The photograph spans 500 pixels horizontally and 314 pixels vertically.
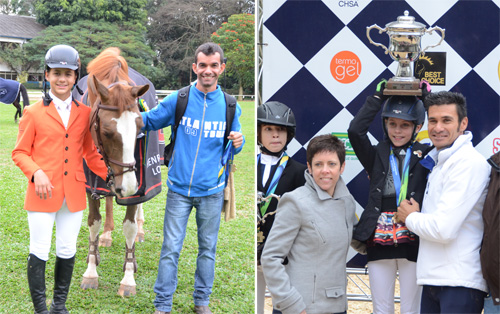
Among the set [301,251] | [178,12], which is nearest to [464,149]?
[301,251]

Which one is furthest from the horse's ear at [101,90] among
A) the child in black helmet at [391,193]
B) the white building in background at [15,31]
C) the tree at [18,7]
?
the tree at [18,7]

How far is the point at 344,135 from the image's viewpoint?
338cm

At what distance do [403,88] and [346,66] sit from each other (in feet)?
2.29

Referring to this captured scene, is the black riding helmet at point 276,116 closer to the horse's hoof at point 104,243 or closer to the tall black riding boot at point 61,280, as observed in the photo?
the tall black riding boot at point 61,280

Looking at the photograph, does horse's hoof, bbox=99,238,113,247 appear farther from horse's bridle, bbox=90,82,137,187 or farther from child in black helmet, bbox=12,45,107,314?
horse's bridle, bbox=90,82,137,187

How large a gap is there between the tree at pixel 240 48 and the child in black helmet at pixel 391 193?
23.4 ft

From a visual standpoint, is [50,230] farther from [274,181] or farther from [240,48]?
[240,48]

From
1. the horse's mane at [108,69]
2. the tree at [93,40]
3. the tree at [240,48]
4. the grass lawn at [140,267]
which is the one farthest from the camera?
the tree at [93,40]

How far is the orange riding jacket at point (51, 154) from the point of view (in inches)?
119

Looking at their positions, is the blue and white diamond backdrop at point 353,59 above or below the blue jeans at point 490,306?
above

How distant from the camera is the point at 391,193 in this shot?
105 inches

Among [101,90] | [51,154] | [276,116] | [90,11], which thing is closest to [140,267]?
[51,154]

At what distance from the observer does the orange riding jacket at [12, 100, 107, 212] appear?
3.03m

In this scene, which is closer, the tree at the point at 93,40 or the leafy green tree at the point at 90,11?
the tree at the point at 93,40
